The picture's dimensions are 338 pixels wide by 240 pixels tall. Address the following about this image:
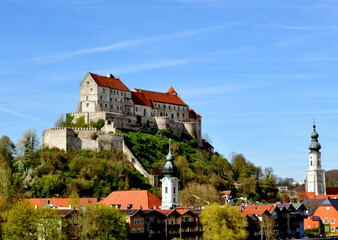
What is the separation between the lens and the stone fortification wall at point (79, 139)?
113 metres

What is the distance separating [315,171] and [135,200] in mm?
82427

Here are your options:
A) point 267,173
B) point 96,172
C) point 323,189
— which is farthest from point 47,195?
point 323,189

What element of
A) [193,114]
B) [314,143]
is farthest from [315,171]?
[193,114]

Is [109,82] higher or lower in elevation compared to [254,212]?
higher

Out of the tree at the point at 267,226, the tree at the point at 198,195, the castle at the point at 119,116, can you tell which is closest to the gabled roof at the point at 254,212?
the tree at the point at 267,226

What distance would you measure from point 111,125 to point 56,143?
1143cm

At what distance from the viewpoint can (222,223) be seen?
7812 centimetres

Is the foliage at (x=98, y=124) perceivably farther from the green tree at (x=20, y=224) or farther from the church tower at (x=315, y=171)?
the church tower at (x=315, y=171)

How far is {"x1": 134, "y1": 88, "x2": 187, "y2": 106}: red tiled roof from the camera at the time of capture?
13675 centimetres

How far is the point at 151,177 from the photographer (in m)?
111

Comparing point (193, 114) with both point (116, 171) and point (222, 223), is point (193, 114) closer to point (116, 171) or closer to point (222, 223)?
point (116, 171)

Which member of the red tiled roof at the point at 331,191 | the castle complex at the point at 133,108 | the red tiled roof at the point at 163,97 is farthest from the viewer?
the red tiled roof at the point at 331,191

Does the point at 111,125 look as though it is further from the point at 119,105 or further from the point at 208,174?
the point at 208,174

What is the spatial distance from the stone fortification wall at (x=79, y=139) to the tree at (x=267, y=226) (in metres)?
36.2
